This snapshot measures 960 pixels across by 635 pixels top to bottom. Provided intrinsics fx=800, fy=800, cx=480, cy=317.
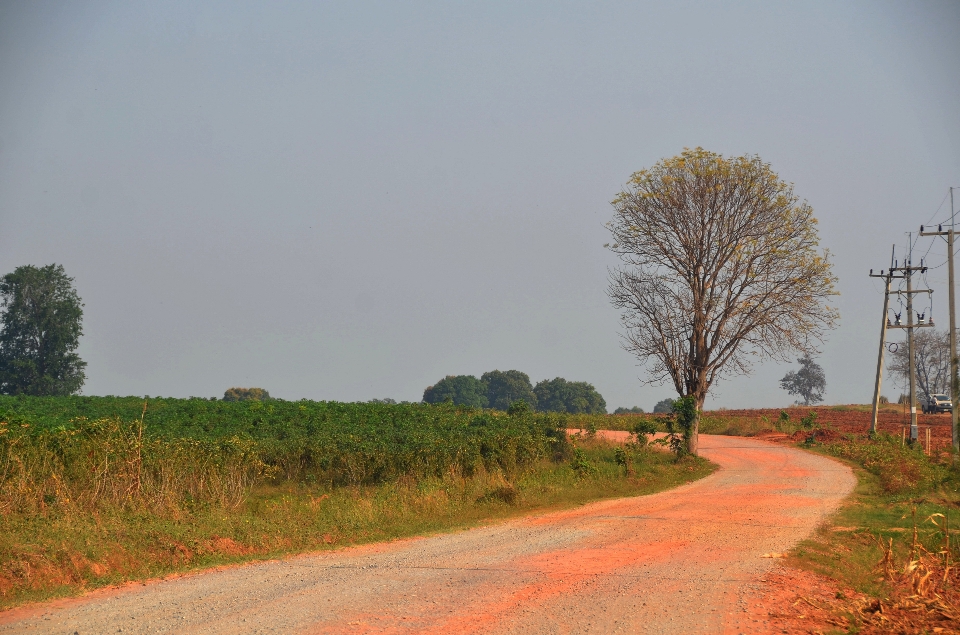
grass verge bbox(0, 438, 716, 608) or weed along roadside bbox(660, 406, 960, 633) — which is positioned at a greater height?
weed along roadside bbox(660, 406, 960, 633)

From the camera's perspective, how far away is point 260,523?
47.3ft

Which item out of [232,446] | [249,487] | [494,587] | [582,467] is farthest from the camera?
[582,467]

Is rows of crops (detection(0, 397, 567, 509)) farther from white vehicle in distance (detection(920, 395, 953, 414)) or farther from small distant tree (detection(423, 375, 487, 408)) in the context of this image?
small distant tree (detection(423, 375, 487, 408))

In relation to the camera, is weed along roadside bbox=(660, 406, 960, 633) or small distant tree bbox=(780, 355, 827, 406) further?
small distant tree bbox=(780, 355, 827, 406)

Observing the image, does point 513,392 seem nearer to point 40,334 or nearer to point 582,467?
point 40,334

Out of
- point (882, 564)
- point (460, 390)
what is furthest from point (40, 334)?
point (882, 564)

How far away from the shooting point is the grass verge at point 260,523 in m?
10.8

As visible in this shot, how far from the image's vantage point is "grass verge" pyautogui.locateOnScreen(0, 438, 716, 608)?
10.8 meters

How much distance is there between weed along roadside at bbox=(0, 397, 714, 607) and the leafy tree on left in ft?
167

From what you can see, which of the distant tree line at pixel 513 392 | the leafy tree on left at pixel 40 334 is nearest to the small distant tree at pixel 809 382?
the distant tree line at pixel 513 392

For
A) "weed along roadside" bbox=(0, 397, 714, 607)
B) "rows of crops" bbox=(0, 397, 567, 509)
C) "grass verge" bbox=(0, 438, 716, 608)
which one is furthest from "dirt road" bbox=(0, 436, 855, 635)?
"rows of crops" bbox=(0, 397, 567, 509)

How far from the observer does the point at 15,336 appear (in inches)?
2854

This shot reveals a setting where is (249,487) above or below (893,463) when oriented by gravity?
below

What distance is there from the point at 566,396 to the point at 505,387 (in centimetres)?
900
